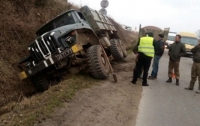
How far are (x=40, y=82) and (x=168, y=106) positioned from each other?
3884mm

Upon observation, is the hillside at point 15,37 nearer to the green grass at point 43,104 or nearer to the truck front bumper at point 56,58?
the truck front bumper at point 56,58

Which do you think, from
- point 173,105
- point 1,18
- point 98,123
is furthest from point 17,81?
point 173,105

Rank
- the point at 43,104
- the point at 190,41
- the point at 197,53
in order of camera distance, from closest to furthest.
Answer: the point at 43,104 → the point at 197,53 → the point at 190,41

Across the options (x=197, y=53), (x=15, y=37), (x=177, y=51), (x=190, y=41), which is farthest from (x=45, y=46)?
(x=190, y=41)

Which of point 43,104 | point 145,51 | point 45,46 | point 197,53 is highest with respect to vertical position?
point 45,46

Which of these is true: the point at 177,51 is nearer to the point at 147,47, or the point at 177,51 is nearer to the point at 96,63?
the point at 147,47

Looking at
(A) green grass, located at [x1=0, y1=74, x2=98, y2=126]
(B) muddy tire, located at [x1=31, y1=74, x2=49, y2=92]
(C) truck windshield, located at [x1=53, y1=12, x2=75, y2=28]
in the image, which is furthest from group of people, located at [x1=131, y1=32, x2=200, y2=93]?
(B) muddy tire, located at [x1=31, y1=74, x2=49, y2=92]

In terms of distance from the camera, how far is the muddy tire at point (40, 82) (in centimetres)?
803

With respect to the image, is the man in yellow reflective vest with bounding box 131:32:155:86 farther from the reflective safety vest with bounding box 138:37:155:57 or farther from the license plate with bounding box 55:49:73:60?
the license plate with bounding box 55:49:73:60

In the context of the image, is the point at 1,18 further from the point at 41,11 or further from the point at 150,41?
the point at 150,41

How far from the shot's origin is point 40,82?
26.4ft

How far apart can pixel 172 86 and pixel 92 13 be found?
465 centimetres

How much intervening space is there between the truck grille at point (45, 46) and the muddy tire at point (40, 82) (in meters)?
0.78

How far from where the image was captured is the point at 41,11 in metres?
11.8
